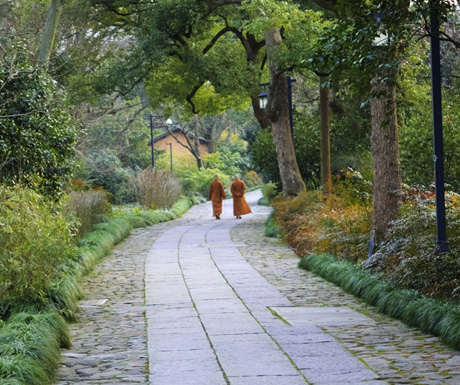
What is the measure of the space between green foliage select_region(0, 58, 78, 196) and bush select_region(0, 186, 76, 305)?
299 cm

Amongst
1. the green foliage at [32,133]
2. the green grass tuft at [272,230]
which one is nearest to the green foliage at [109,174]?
the green grass tuft at [272,230]

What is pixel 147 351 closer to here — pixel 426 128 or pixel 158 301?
pixel 158 301

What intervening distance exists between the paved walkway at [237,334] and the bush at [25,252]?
0.68m

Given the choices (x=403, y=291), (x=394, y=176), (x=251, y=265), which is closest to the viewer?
(x=403, y=291)

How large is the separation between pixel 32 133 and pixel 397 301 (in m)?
7.43

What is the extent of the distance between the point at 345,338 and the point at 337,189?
9694mm

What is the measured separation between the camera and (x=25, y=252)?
7.48 metres

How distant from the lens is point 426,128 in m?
17.4

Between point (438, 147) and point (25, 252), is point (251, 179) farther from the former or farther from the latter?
point (25, 252)

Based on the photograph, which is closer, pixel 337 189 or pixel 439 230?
pixel 439 230

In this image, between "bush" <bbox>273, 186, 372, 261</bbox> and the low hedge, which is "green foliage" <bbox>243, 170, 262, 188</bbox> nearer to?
"bush" <bbox>273, 186, 372, 261</bbox>

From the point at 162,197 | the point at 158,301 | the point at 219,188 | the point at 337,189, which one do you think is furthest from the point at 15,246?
the point at 162,197

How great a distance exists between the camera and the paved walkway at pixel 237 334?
16.9 feet

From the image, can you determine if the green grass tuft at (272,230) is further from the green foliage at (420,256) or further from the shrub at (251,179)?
the shrub at (251,179)
